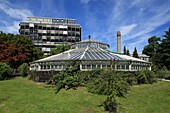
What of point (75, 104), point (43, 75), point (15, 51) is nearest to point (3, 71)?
point (15, 51)

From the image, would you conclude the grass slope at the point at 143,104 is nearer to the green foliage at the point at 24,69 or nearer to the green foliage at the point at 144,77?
the green foliage at the point at 144,77

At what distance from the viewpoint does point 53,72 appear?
71.6 ft

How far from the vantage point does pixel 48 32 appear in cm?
7150

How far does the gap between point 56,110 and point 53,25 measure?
215 ft

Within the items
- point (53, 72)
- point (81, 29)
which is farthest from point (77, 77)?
point (81, 29)

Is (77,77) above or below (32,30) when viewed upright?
below

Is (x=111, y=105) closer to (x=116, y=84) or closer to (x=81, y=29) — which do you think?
(x=116, y=84)

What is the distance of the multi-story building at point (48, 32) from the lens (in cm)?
6969

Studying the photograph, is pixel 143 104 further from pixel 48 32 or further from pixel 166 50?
pixel 48 32

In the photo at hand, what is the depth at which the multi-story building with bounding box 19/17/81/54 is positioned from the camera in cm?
6969

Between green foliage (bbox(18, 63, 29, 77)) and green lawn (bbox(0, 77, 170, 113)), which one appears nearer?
green lawn (bbox(0, 77, 170, 113))

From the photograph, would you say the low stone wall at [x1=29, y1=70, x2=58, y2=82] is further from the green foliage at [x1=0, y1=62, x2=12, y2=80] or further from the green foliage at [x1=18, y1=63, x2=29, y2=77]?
the green foliage at [x1=18, y1=63, x2=29, y2=77]

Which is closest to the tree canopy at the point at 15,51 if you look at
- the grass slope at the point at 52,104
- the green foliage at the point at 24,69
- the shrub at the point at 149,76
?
the green foliage at the point at 24,69

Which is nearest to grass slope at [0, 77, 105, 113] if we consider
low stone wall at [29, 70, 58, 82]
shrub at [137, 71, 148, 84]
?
low stone wall at [29, 70, 58, 82]
